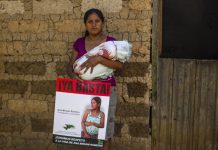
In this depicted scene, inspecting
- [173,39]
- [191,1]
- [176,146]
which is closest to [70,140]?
[176,146]

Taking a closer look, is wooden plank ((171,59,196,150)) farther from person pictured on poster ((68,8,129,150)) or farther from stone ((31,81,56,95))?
stone ((31,81,56,95))

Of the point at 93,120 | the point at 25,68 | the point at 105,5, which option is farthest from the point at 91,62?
the point at 25,68

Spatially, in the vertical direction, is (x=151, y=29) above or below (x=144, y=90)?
above

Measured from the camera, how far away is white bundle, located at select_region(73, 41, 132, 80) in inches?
131

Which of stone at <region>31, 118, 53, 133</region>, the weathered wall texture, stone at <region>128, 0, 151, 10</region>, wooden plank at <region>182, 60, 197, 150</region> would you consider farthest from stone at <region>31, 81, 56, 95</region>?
wooden plank at <region>182, 60, 197, 150</region>

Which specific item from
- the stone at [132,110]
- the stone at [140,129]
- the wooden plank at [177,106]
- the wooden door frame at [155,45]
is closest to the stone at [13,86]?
the stone at [132,110]

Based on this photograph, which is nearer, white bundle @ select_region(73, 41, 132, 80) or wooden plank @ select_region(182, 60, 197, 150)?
white bundle @ select_region(73, 41, 132, 80)

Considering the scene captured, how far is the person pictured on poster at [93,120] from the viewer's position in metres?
3.31

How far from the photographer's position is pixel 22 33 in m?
4.28

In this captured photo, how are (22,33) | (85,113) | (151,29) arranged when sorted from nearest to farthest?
(85,113), (151,29), (22,33)

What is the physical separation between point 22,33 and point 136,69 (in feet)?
4.85

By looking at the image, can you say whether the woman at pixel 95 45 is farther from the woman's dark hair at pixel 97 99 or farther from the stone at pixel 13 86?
the stone at pixel 13 86

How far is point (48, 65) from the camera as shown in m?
4.27

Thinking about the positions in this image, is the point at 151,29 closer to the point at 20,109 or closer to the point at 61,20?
the point at 61,20
